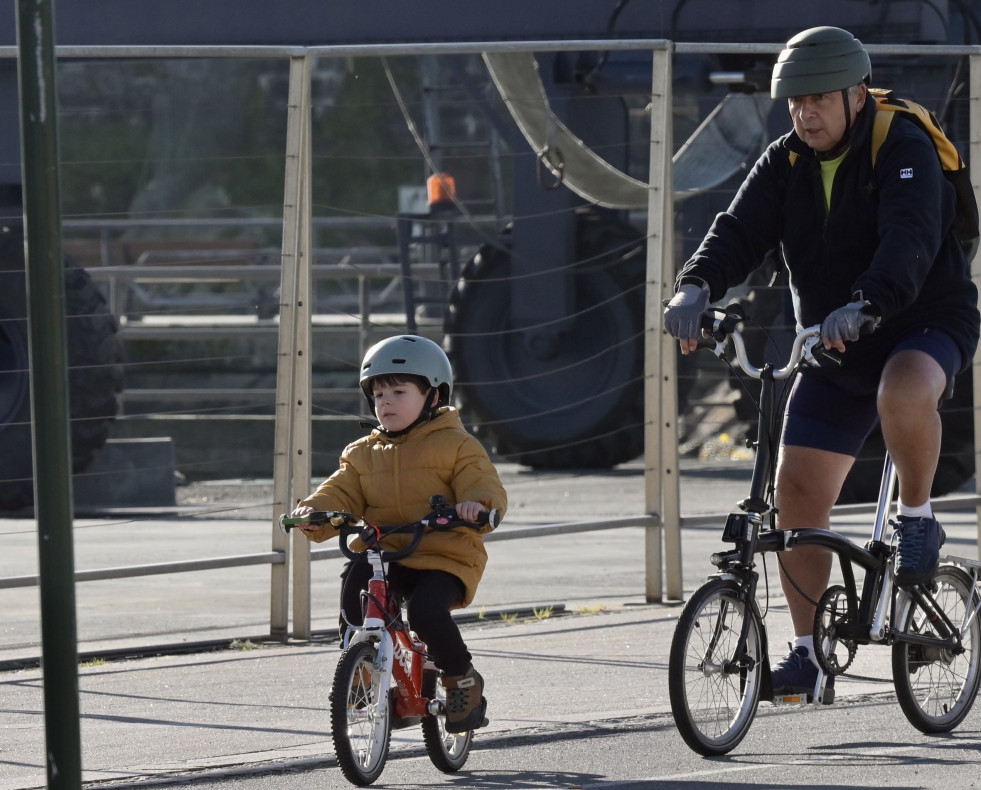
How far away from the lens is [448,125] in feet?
67.9

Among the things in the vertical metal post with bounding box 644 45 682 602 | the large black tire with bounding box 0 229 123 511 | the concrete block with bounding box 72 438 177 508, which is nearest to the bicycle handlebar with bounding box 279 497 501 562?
the vertical metal post with bounding box 644 45 682 602

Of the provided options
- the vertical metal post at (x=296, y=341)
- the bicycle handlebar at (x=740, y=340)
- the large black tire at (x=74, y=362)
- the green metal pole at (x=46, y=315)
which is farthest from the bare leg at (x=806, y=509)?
the large black tire at (x=74, y=362)

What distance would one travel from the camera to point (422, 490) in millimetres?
5129

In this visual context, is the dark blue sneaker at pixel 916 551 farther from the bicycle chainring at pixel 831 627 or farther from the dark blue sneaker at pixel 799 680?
the dark blue sneaker at pixel 799 680

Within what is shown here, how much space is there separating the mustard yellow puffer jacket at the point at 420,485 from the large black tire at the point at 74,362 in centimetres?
685

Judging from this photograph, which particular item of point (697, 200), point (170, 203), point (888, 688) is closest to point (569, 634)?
point (888, 688)

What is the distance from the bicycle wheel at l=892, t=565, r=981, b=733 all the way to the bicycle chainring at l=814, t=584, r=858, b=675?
19cm

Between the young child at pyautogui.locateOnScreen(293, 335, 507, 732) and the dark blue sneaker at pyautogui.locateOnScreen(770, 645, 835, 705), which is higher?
the young child at pyautogui.locateOnScreen(293, 335, 507, 732)

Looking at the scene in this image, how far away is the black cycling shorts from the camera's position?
5.52 m

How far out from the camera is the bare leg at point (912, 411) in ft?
17.3

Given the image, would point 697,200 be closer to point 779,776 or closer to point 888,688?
point 888,688

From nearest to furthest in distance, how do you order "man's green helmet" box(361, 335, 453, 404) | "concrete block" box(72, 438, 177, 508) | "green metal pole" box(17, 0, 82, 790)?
"green metal pole" box(17, 0, 82, 790) < "man's green helmet" box(361, 335, 453, 404) < "concrete block" box(72, 438, 177, 508)

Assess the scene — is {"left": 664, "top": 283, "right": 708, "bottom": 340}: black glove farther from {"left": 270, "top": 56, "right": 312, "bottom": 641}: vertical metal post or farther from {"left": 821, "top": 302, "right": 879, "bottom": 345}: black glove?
{"left": 270, "top": 56, "right": 312, "bottom": 641}: vertical metal post

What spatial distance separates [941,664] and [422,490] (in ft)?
5.40
